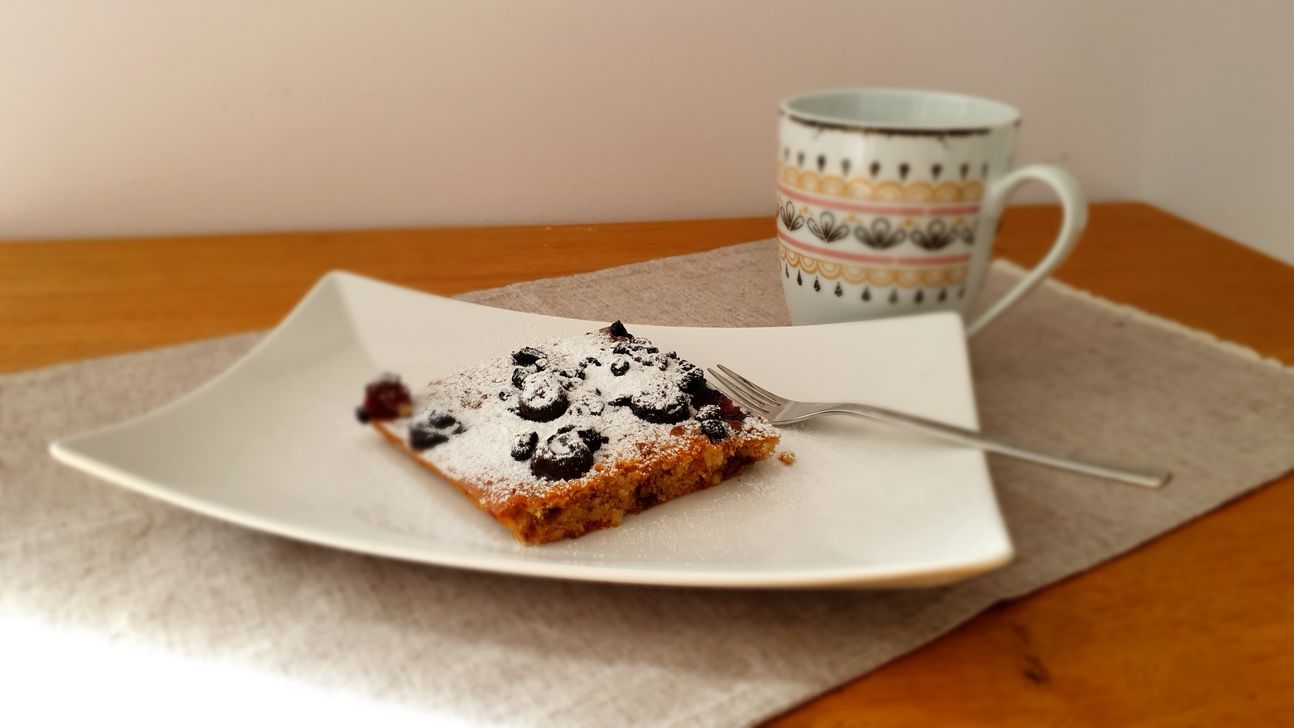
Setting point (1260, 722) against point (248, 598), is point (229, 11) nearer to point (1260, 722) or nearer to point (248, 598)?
point (248, 598)

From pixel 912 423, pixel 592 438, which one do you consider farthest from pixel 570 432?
pixel 912 423

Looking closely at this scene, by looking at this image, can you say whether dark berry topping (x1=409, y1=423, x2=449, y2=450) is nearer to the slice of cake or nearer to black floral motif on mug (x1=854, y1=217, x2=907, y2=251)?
the slice of cake

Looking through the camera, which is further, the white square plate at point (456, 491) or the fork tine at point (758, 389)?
the fork tine at point (758, 389)

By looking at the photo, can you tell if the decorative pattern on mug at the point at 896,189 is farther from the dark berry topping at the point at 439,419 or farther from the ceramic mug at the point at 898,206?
the dark berry topping at the point at 439,419

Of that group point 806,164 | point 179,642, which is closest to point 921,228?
point 806,164

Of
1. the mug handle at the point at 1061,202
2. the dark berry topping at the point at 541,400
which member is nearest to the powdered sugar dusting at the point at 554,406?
the dark berry topping at the point at 541,400

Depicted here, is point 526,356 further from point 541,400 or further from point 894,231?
point 894,231

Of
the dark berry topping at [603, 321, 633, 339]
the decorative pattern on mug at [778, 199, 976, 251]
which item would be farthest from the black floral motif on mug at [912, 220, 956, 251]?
the dark berry topping at [603, 321, 633, 339]
